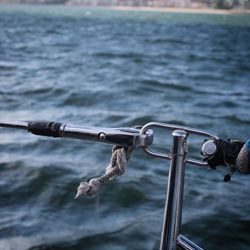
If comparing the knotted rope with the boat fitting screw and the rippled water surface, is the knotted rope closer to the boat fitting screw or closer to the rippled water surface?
the boat fitting screw

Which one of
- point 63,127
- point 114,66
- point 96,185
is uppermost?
point 63,127

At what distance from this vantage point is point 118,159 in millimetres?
2104

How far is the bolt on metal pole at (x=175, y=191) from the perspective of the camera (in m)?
2.04

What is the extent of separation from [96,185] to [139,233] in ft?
10.5

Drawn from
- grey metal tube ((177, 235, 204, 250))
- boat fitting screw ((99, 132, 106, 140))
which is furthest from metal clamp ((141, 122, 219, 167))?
grey metal tube ((177, 235, 204, 250))

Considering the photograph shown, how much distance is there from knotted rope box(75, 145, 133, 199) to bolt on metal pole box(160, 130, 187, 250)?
0.19 meters

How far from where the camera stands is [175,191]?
83.3 inches

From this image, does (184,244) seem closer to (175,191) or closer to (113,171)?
(175,191)

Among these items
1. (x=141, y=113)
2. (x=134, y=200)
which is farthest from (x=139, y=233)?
(x=141, y=113)

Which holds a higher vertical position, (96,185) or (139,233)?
(96,185)

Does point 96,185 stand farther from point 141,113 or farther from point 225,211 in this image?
point 141,113

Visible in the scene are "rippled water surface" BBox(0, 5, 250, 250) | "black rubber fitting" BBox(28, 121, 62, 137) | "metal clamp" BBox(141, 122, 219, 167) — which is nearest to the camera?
"metal clamp" BBox(141, 122, 219, 167)

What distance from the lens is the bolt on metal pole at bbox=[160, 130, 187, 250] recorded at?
2.04m

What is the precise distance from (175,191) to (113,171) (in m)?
0.26
